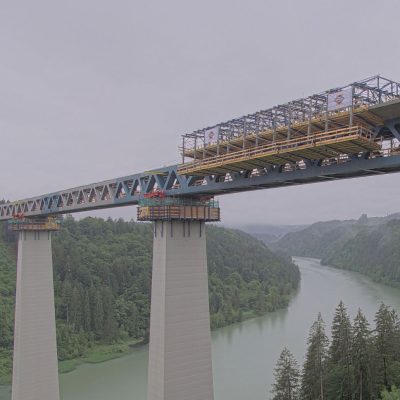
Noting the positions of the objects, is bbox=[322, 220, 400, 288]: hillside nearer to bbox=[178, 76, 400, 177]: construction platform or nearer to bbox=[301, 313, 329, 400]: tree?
bbox=[301, 313, 329, 400]: tree

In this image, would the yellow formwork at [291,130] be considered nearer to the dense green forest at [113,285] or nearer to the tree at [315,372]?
the tree at [315,372]

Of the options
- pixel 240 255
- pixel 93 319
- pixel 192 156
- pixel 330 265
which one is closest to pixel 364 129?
pixel 192 156

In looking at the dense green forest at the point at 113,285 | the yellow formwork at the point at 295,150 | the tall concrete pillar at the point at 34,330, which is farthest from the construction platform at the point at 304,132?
the dense green forest at the point at 113,285

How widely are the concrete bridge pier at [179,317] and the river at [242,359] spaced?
1540 centimetres

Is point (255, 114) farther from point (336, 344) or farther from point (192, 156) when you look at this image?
point (336, 344)

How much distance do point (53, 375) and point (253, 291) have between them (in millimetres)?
60283

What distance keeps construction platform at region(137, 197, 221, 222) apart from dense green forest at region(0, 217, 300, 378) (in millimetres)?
33819

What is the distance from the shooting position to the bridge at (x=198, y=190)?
11.6m

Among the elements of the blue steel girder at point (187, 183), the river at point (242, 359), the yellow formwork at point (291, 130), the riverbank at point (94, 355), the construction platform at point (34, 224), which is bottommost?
the riverbank at point (94, 355)

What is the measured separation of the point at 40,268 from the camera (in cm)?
2784

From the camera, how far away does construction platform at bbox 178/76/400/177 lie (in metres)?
11.1

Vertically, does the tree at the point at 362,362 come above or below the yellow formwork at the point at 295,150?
below

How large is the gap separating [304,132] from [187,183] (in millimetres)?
6140

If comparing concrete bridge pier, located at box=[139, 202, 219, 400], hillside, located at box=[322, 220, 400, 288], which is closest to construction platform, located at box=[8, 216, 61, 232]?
concrete bridge pier, located at box=[139, 202, 219, 400]
